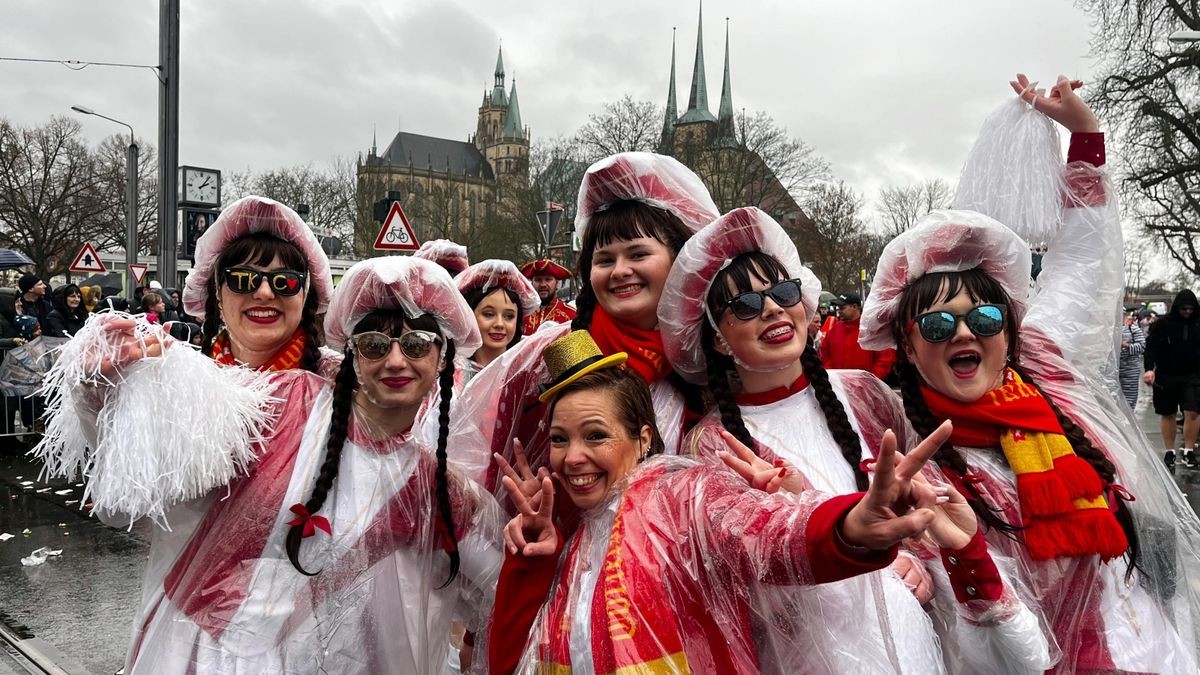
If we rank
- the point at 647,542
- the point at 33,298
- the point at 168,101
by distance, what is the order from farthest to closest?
the point at 33,298 → the point at 168,101 → the point at 647,542

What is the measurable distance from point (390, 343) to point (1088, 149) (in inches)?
82.8

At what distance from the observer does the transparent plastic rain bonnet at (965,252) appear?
8.00 feet

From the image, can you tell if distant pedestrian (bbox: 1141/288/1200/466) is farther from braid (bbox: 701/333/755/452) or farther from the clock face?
the clock face

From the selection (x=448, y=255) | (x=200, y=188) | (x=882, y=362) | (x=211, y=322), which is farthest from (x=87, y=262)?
(x=211, y=322)

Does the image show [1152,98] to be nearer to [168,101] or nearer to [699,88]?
[168,101]

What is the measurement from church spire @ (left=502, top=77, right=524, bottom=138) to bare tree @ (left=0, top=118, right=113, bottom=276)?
2319 inches

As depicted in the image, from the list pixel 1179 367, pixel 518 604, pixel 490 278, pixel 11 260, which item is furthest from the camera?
pixel 11 260

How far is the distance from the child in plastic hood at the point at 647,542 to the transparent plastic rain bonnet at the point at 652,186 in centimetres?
54

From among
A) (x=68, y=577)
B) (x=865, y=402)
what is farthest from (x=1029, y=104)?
(x=68, y=577)

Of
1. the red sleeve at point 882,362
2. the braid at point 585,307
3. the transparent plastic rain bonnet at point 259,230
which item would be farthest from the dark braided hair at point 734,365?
the red sleeve at point 882,362

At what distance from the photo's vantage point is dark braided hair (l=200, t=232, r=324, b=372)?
8.80 ft

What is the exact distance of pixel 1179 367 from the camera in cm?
898

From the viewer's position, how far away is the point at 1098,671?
86.9 inches

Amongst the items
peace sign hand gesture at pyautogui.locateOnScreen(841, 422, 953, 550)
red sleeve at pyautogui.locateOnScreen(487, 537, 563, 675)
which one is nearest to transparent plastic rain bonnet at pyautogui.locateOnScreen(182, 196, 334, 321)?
red sleeve at pyautogui.locateOnScreen(487, 537, 563, 675)
